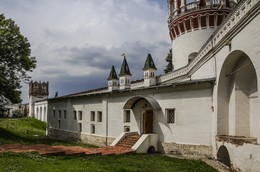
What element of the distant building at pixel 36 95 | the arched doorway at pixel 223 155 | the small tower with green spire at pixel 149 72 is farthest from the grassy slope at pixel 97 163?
the distant building at pixel 36 95

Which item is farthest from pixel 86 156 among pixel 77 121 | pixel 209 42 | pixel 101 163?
pixel 77 121

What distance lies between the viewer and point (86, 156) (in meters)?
16.9

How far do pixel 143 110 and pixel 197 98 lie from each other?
519 centimetres

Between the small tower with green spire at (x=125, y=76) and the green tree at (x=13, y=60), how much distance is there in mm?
9102

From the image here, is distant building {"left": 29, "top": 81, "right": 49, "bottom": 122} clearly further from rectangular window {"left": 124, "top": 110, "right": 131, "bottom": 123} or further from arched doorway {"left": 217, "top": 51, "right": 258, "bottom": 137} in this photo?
arched doorway {"left": 217, "top": 51, "right": 258, "bottom": 137}

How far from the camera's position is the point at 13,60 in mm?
27953

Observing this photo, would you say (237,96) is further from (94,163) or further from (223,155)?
(94,163)

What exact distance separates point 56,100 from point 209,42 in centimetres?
2383

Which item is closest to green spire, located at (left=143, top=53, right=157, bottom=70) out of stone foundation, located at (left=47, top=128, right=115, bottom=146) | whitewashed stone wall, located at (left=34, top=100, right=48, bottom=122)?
stone foundation, located at (left=47, top=128, right=115, bottom=146)

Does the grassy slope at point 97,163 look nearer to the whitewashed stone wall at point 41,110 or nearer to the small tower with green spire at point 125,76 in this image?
the small tower with green spire at point 125,76

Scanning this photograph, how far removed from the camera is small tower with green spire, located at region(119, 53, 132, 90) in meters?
24.6

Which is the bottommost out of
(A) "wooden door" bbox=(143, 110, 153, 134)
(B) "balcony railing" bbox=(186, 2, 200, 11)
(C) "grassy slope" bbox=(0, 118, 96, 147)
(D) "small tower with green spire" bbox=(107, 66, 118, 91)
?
(C) "grassy slope" bbox=(0, 118, 96, 147)

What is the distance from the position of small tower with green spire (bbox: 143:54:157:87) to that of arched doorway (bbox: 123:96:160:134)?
152 cm

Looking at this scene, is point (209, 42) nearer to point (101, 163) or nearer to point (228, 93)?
point (228, 93)
